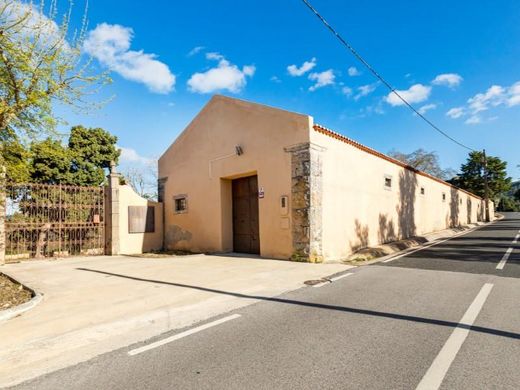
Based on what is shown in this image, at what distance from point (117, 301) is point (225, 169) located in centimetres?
727

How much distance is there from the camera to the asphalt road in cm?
258

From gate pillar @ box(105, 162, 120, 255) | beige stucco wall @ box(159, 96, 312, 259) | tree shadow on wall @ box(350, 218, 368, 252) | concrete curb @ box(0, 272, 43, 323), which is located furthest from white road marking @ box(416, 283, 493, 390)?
gate pillar @ box(105, 162, 120, 255)

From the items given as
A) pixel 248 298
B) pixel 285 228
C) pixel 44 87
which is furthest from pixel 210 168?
pixel 248 298

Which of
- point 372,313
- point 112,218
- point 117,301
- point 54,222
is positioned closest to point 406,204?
point 372,313

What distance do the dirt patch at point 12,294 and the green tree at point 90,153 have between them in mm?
12218

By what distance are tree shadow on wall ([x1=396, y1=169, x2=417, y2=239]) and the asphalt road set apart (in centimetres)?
1006

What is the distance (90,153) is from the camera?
60.8ft

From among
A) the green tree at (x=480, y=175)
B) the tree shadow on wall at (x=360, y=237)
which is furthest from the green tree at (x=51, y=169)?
the green tree at (x=480, y=175)

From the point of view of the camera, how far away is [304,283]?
6168 mm

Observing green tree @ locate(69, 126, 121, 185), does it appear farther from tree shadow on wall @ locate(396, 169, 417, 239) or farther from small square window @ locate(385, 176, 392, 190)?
tree shadow on wall @ locate(396, 169, 417, 239)

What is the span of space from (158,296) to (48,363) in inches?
92.8

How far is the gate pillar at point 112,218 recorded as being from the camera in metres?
12.4

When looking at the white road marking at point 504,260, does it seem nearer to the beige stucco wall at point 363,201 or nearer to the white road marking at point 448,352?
the white road marking at point 448,352

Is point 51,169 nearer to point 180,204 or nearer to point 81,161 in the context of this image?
point 81,161
